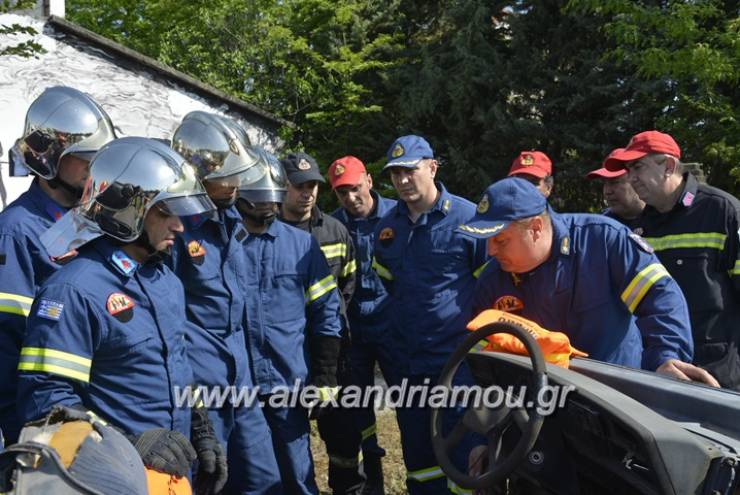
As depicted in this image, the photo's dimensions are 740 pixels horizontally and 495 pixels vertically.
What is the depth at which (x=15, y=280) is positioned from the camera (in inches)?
126

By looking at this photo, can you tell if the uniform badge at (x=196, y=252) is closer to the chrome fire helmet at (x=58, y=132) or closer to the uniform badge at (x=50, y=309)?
the chrome fire helmet at (x=58, y=132)

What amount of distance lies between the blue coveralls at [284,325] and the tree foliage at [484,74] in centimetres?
494

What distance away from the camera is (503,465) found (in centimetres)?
221

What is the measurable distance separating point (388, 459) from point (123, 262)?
3.86 metres

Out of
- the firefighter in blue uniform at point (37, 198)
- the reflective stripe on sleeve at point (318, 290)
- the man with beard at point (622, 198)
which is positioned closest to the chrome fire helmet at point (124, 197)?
the firefighter in blue uniform at point (37, 198)

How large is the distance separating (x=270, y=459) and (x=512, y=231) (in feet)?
6.08

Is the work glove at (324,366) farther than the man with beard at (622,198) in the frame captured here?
No

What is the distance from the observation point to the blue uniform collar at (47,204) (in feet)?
11.5

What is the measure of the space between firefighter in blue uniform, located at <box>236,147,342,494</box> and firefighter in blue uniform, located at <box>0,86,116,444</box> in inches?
34.7

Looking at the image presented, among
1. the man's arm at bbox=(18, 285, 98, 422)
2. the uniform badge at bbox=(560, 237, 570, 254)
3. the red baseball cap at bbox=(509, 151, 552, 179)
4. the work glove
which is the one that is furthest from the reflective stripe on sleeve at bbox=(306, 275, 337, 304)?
the red baseball cap at bbox=(509, 151, 552, 179)

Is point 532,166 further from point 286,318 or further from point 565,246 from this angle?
point 565,246

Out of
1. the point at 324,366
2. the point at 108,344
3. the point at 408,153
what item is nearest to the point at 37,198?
the point at 108,344

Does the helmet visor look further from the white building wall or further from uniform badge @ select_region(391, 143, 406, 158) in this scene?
the white building wall

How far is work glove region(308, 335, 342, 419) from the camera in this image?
168 inches
